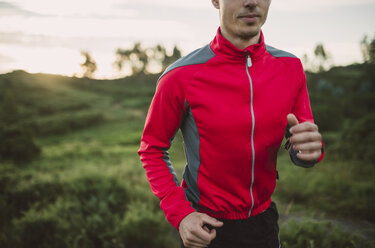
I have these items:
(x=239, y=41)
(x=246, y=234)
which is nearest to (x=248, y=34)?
(x=239, y=41)

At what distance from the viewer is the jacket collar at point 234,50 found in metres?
1.64

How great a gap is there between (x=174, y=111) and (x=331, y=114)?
2260 cm

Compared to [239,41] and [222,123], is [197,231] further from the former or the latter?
[239,41]

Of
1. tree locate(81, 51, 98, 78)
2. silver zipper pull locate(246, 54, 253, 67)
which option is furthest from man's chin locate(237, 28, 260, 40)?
tree locate(81, 51, 98, 78)

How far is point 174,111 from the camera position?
161 cm

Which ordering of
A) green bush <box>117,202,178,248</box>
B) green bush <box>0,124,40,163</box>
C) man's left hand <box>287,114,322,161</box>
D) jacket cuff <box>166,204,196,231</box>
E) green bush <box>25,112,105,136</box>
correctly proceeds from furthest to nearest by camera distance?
1. green bush <box>25,112,105,136</box>
2. green bush <box>0,124,40,163</box>
3. green bush <box>117,202,178,248</box>
4. jacket cuff <box>166,204,196,231</box>
5. man's left hand <box>287,114,322,161</box>

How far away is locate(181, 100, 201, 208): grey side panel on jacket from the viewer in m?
1.65

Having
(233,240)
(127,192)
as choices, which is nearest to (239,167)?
(233,240)

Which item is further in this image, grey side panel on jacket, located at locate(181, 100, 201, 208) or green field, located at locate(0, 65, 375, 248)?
green field, located at locate(0, 65, 375, 248)

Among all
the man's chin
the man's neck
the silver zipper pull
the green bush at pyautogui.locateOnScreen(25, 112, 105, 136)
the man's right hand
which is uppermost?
the man's chin

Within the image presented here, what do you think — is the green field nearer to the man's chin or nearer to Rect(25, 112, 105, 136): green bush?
the man's chin

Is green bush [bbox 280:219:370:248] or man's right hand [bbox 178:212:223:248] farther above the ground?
man's right hand [bbox 178:212:223:248]

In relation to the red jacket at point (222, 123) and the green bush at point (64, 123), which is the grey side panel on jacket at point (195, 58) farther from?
the green bush at point (64, 123)

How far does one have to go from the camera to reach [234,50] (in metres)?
1.64
